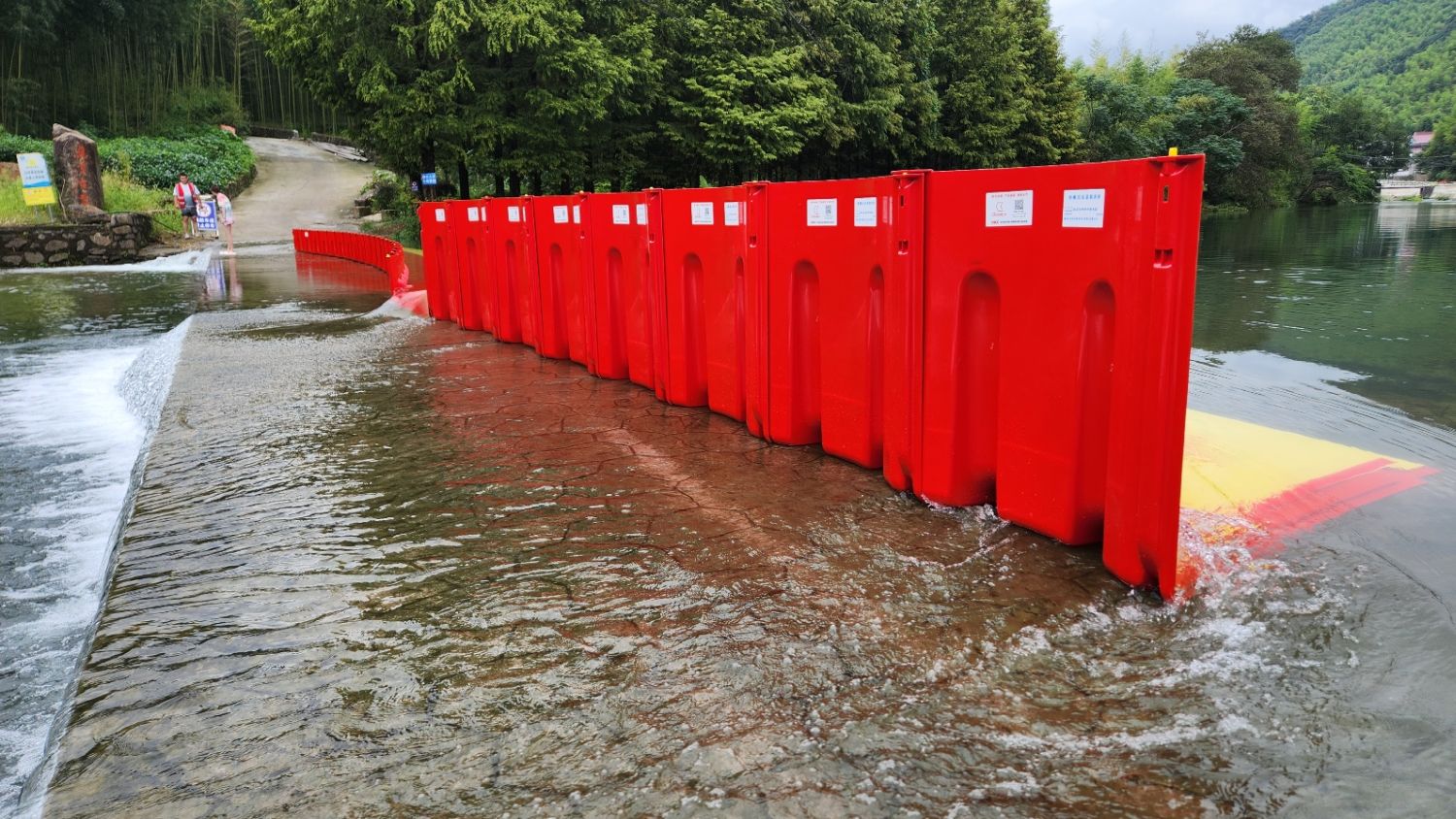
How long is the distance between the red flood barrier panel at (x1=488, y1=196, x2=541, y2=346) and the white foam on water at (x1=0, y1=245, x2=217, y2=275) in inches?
565

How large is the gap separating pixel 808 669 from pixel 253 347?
826 centimetres

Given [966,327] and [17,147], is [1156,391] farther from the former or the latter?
[17,147]

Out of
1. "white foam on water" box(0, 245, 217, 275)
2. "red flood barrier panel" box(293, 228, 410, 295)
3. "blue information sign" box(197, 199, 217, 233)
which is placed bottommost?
"white foam on water" box(0, 245, 217, 275)

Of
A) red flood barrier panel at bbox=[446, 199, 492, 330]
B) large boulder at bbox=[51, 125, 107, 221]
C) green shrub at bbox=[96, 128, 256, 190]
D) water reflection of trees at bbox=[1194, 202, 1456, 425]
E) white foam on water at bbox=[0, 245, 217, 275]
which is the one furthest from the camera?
green shrub at bbox=[96, 128, 256, 190]

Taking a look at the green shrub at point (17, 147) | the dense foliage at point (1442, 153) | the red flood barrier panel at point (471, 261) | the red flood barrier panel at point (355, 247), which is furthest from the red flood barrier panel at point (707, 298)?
the dense foliage at point (1442, 153)

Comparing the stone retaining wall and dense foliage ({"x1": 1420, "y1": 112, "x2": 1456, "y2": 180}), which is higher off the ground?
dense foliage ({"x1": 1420, "y1": 112, "x2": 1456, "y2": 180})

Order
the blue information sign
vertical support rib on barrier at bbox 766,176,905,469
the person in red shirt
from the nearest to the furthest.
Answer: vertical support rib on barrier at bbox 766,176,905,469, the person in red shirt, the blue information sign

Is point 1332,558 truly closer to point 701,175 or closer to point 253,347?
point 253,347

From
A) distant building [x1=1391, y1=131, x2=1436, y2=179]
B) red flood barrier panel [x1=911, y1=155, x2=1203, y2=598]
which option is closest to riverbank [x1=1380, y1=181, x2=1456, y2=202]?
distant building [x1=1391, y1=131, x2=1436, y2=179]

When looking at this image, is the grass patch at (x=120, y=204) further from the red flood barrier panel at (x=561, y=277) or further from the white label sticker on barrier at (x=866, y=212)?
A: the white label sticker on barrier at (x=866, y=212)

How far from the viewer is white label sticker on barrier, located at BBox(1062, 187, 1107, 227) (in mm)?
3574

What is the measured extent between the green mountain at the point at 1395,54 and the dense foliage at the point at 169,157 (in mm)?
127077

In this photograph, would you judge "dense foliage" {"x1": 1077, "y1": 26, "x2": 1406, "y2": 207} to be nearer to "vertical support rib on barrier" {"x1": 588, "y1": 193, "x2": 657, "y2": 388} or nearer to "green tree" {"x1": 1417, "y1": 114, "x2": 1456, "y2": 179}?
"green tree" {"x1": 1417, "y1": 114, "x2": 1456, "y2": 179}

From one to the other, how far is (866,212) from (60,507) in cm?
456
